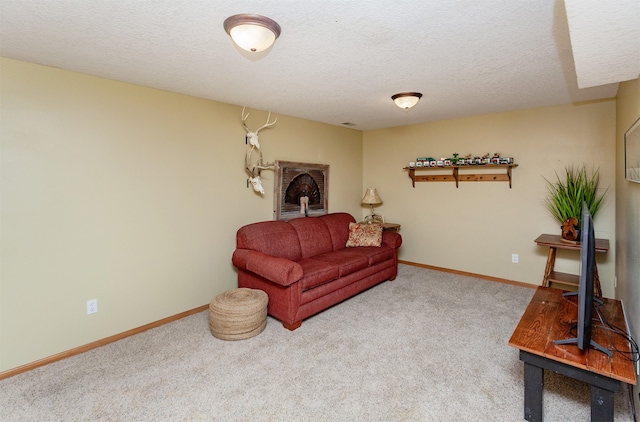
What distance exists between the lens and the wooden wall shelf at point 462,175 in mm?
4132

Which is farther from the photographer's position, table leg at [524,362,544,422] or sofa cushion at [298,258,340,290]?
sofa cushion at [298,258,340,290]

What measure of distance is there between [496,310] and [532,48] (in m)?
2.52

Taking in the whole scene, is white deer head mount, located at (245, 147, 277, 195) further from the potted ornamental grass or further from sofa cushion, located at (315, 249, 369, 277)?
the potted ornamental grass

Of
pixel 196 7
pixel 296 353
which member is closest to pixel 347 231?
pixel 296 353

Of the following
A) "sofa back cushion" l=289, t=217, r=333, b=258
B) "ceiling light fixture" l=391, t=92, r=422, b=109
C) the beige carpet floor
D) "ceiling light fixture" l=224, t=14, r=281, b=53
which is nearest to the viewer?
"ceiling light fixture" l=224, t=14, r=281, b=53

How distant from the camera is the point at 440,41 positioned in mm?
2014

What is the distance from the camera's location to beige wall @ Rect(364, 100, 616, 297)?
3.52m

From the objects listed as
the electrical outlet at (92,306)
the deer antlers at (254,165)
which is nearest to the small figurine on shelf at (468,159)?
the deer antlers at (254,165)

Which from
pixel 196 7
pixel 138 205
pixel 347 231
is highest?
pixel 196 7

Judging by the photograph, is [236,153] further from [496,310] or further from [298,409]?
[496,310]

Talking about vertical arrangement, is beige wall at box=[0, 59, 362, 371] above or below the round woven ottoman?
above

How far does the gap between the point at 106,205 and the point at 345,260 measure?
2413mm

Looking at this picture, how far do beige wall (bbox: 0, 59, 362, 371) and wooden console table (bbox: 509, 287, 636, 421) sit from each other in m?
2.96

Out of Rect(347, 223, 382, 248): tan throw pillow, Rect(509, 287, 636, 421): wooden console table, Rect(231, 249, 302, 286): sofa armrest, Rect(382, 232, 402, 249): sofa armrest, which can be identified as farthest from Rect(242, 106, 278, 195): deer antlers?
Rect(509, 287, 636, 421): wooden console table
